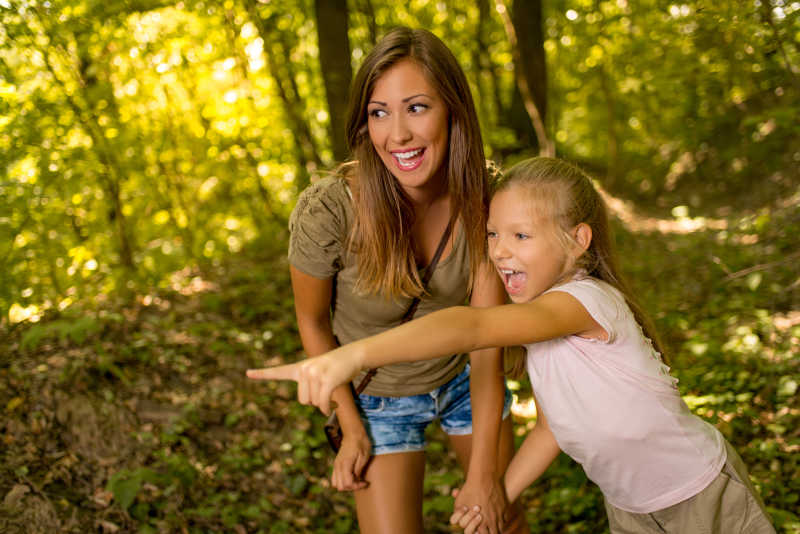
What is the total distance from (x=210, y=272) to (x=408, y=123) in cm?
446

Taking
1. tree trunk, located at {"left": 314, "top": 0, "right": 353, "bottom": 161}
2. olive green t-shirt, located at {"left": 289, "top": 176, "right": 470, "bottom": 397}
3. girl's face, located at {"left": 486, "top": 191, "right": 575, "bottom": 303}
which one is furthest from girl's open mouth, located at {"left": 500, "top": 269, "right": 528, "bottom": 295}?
tree trunk, located at {"left": 314, "top": 0, "right": 353, "bottom": 161}

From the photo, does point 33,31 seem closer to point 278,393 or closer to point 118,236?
point 118,236

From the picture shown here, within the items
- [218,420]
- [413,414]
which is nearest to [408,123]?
[413,414]

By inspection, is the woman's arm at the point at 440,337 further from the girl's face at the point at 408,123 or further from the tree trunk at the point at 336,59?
the tree trunk at the point at 336,59

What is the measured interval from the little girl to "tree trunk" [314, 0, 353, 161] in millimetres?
3451

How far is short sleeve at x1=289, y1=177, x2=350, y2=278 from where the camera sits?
2.13 meters

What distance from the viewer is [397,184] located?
225 centimetres

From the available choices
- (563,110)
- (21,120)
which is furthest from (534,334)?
(563,110)

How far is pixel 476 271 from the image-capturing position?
2.24m

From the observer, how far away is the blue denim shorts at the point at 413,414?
2389mm

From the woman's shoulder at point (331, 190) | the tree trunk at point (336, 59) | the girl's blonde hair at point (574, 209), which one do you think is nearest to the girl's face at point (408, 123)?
the woman's shoulder at point (331, 190)

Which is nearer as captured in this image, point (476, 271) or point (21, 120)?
point (476, 271)

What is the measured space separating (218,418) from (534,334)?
9.94 ft

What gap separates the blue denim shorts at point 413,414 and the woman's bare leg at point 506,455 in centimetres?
4
